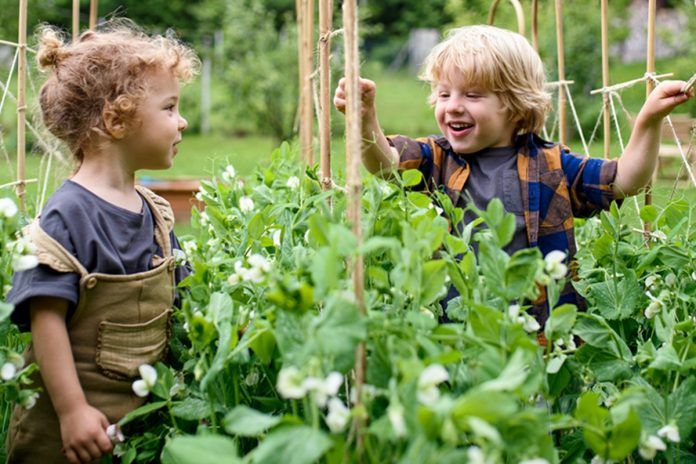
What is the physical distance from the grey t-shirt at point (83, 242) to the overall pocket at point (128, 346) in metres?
0.09

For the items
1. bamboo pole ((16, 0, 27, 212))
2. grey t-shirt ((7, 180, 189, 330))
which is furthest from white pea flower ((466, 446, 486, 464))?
bamboo pole ((16, 0, 27, 212))

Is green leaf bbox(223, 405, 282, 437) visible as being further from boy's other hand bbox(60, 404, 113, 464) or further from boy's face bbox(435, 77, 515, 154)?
boy's face bbox(435, 77, 515, 154)

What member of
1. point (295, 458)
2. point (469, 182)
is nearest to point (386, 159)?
point (469, 182)

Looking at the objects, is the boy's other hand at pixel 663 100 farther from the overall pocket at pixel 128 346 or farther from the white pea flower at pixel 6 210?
the white pea flower at pixel 6 210

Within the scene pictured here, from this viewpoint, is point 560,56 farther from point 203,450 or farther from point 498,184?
point 203,450

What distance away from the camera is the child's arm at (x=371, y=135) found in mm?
1861

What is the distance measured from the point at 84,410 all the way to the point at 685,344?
106 cm

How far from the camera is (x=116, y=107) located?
1784 mm

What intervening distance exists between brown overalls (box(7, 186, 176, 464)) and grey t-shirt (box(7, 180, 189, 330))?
26mm

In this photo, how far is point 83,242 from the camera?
1610 mm

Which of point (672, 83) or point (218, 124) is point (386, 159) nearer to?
point (672, 83)

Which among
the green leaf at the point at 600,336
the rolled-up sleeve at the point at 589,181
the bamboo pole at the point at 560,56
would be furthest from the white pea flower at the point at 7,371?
the bamboo pole at the point at 560,56

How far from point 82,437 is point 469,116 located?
1.13m

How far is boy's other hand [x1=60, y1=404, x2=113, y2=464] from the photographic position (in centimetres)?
155
